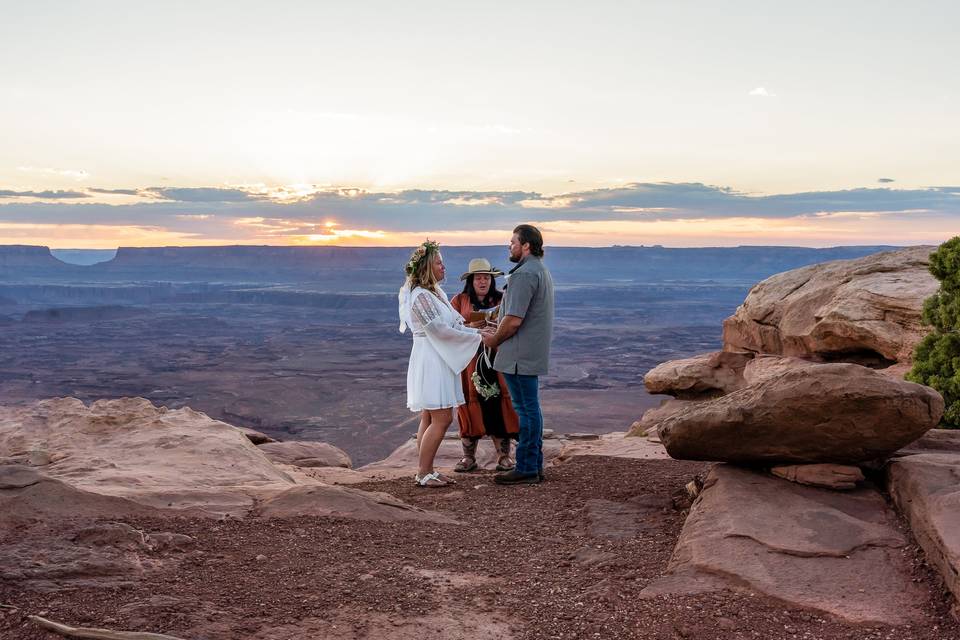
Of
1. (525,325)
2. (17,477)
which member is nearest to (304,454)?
(525,325)

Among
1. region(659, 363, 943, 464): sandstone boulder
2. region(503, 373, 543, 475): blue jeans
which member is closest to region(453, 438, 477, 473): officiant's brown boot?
region(503, 373, 543, 475): blue jeans

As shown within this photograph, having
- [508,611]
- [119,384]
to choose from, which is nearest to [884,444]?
[508,611]

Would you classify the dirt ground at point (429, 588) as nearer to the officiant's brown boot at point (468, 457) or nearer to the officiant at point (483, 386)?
the officiant at point (483, 386)

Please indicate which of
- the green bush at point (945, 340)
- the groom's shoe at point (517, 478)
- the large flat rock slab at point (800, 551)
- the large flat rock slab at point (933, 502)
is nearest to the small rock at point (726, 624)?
the large flat rock slab at point (800, 551)

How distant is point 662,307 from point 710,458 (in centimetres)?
13774

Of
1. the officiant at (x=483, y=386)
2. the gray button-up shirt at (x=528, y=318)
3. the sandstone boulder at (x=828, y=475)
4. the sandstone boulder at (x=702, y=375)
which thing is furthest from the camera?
the sandstone boulder at (x=702, y=375)

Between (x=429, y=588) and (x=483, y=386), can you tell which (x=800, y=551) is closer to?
(x=429, y=588)

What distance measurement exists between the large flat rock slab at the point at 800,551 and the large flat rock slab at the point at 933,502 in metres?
0.13

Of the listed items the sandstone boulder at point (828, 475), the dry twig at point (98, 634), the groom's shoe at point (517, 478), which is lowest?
the groom's shoe at point (517, 478)

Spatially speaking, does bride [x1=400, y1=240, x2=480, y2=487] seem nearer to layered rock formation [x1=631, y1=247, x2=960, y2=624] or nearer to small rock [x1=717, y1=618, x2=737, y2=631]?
layered rock formation [x1=631, y1=247, x2=960, y2=624]

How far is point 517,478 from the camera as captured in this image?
6953 millimetres

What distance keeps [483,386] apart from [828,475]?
3438 millimetres

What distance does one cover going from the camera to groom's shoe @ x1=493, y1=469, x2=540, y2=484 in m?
6.95

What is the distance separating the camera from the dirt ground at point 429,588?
3.63 meters
